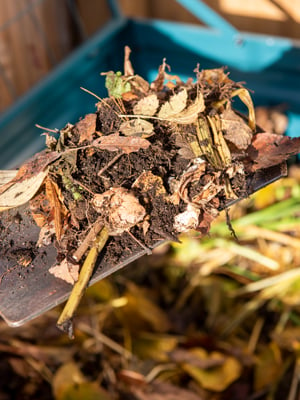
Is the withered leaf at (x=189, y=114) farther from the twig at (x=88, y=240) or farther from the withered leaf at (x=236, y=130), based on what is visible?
the twig at (x=88, y=240)

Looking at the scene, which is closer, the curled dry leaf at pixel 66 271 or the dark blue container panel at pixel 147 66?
the curled dry leaf at pixel 66 271

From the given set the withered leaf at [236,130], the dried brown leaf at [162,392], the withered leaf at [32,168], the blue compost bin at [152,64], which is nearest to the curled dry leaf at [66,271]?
the withered leaf at [32,168]

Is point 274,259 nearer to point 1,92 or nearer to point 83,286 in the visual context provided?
point 83,286

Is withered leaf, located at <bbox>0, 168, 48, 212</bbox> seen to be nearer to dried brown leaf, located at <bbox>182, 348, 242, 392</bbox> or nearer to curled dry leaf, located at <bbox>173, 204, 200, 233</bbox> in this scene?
curled dry leaf, located at <bbox>173, 204, 200, 233</bbox>

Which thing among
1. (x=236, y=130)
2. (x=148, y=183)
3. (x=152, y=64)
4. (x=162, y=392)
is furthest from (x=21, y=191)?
(x=152, y=64)

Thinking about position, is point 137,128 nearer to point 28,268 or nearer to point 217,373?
point 28,268

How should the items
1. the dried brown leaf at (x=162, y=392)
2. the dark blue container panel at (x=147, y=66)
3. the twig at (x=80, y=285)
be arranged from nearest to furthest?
1. the twig at (x=80, y=285)
2. the dried brown leaf at (x=162, y=392)
3. the dark blue container panel at (x=147, y=66)
